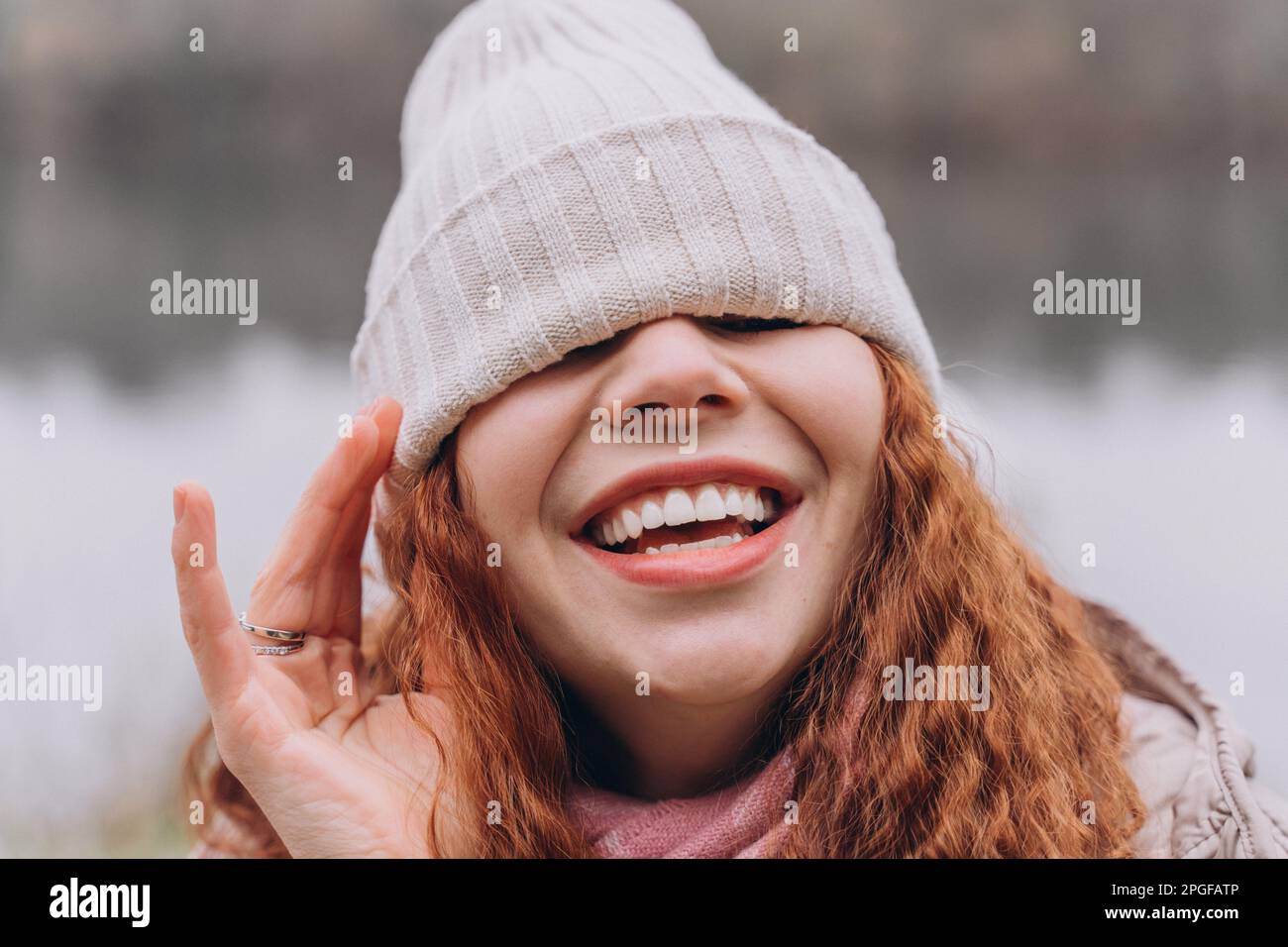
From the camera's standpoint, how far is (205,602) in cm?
96

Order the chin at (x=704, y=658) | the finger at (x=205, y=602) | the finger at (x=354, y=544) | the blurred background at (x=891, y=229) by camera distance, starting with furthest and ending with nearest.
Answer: the blurred background at (x=891, y=229) → the finger at (x=354, y=544) → the chin at (x=704, y=658) → the finger at (x=205, y=602)

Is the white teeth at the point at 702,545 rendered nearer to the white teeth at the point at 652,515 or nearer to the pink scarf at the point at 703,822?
the white teeth at the point at 652,515

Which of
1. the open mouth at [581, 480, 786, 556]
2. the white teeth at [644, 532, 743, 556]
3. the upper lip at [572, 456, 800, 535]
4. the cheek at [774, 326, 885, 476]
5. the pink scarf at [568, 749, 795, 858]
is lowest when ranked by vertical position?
the pink scarf at [568, 749, 795, 858]

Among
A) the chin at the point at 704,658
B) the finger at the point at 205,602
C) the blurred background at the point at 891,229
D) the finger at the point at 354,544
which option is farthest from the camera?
the blurred background at the point at 891,229

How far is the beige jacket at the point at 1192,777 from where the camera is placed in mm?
1111

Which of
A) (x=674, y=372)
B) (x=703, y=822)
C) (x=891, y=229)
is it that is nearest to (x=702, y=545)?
(x=674, y=372)

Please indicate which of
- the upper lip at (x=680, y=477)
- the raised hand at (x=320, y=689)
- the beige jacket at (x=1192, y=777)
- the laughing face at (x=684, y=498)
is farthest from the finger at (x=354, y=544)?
the beige jacket at (x=1192, y=777)

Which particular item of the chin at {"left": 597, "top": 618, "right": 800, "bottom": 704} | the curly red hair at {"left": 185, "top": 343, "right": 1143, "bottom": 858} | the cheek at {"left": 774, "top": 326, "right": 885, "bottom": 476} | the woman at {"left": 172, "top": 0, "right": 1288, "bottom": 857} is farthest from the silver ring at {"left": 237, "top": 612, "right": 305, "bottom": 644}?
the cheek at {"left": 774, "top": 326, "right": 885, "bottom": 476}

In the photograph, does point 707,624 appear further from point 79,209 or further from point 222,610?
point 79,209

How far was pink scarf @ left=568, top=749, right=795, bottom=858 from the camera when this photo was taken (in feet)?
3.54

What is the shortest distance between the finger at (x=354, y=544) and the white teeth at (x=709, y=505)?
35 centimetres

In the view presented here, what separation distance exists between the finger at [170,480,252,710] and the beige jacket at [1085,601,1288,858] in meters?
0.97

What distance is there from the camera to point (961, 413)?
1277 mm

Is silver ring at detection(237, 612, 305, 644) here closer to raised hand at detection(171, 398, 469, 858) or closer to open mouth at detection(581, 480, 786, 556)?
raised hand at detection(171, 398, 469, 858)
